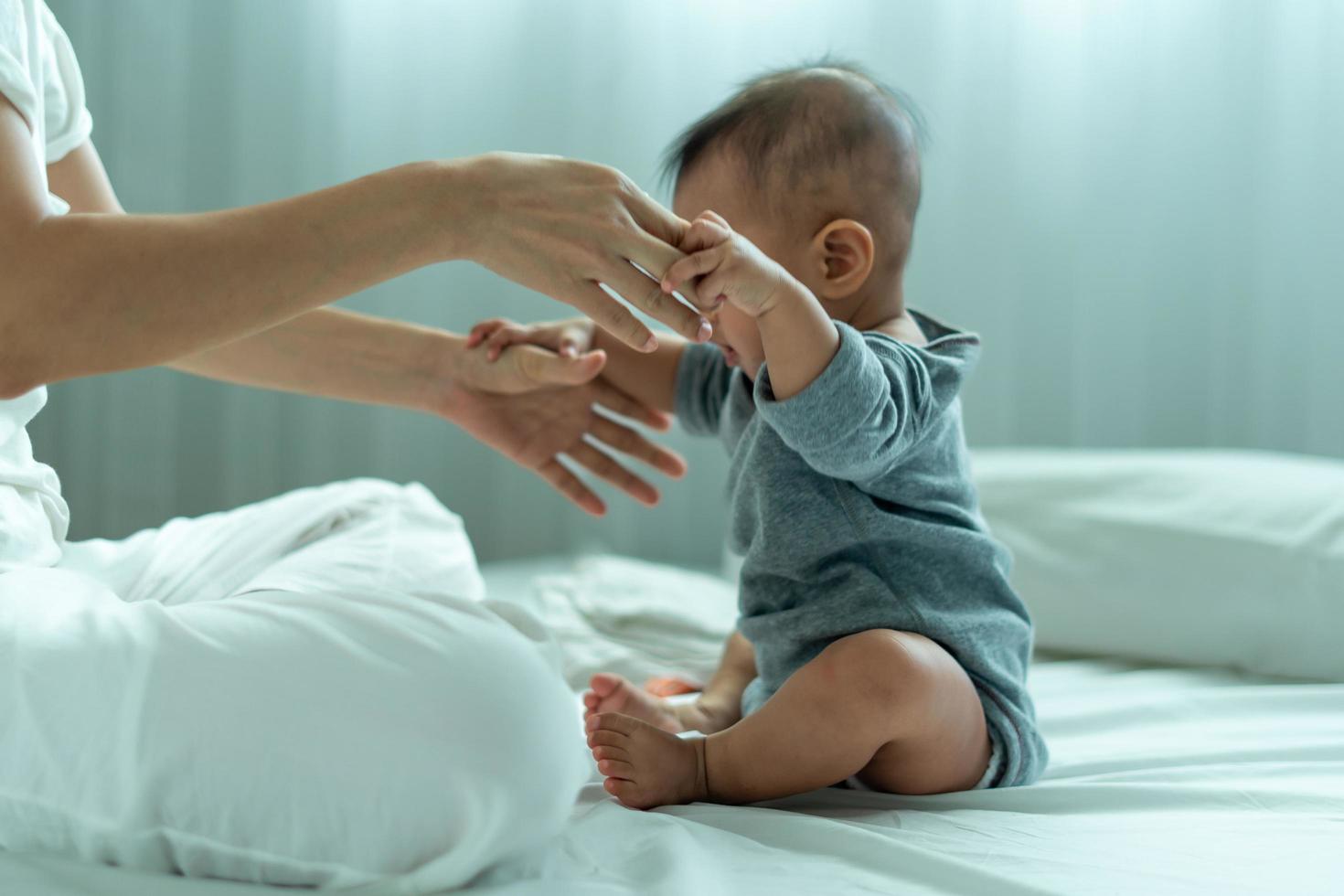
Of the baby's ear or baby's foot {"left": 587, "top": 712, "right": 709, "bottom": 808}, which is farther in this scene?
the baby's ear

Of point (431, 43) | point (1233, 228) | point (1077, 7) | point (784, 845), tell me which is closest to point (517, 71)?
point (431, 43)

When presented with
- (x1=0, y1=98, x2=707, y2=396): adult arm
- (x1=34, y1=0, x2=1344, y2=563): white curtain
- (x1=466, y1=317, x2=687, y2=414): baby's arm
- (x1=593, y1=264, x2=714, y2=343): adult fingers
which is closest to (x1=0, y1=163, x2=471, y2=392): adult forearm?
(x1=0, y1=98, x2=707, y2=396): adult arm

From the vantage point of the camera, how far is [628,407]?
1.18 m

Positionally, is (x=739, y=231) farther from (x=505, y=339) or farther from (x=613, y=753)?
(x=613, y=753)

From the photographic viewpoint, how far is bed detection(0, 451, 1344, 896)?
61cm

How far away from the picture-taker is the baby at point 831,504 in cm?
77

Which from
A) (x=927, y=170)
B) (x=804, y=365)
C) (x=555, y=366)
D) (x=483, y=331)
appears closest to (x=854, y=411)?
(x=804, y=365)

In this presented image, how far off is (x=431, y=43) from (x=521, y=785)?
2.02m

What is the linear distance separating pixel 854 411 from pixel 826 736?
0.73 feet

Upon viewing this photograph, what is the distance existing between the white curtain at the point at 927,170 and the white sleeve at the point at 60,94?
1.34 m

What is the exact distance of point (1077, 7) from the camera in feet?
7.10

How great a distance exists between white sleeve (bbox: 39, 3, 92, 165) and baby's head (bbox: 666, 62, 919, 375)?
51 cm

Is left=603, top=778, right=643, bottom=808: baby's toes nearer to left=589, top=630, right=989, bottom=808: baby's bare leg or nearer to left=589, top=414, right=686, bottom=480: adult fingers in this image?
left=589, top=630, right=989, bottom=808: baby's bare leg

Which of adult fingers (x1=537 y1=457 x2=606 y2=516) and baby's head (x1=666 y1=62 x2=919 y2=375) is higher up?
baby's head (x1=666 y1=62 x2=919 y2=375)
